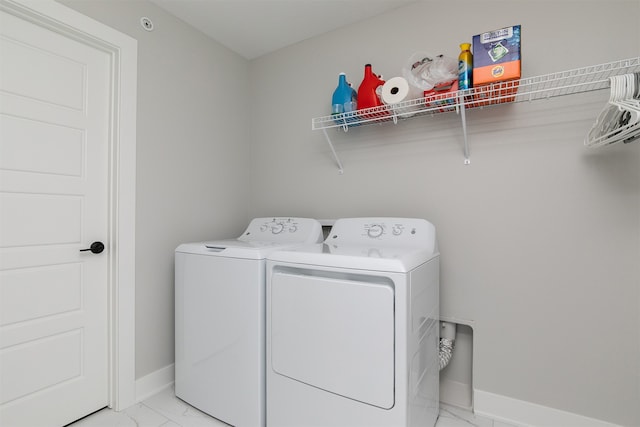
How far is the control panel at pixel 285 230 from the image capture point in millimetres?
2018

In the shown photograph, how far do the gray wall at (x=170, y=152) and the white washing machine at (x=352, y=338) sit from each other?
2.93 ft

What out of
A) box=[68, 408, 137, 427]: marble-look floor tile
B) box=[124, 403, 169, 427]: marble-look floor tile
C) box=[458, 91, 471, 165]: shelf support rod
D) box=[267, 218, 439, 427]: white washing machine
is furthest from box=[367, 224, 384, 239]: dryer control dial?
box=[68, 408, 137, 427]: marble-look floor tile

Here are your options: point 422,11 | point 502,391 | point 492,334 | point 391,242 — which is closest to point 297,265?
point 391,242

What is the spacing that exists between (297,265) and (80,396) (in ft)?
4.71

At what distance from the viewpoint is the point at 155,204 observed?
1984mm

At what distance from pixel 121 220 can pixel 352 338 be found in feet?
4.72

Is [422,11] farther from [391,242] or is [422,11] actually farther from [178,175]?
[178,175]

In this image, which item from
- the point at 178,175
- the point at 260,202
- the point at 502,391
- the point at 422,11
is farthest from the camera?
the point at 260,202

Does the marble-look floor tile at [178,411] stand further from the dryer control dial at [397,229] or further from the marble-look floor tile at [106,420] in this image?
the dryer control dial at [397,229]

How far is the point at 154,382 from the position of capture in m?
1.97

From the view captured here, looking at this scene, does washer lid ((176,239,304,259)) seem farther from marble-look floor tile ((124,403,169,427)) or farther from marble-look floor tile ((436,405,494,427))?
marble-look floor tile ((436,405,494,427))

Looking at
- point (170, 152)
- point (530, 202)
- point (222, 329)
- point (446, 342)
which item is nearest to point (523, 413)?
point (446, 342)

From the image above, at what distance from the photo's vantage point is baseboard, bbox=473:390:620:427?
1.54 m

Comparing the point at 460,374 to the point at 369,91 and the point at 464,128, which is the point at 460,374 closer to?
the point at 464,128
